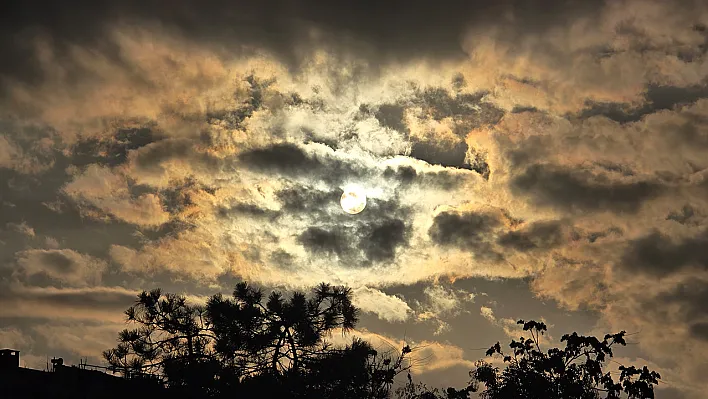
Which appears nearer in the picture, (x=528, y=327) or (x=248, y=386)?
(x=248, y=386)

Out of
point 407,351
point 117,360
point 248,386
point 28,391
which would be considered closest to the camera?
point 28,391

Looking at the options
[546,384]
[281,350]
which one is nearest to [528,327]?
[546,384]

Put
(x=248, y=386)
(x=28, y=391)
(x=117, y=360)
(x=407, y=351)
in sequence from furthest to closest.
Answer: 1. (x=407, y=351)
2. (x=117, y=360)
3. (x=248, y=386)
4. (x=28, y=391)

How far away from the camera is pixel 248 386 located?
27.1 metres

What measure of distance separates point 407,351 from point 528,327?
4654 mm

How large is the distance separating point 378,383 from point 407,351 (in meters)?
2.01

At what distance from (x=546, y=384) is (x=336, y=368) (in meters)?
7.82

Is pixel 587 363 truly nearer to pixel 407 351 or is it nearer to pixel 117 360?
pixel 407 351

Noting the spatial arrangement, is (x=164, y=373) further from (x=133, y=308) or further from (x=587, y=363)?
(x=587, y=363)

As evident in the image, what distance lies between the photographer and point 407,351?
1219 inches

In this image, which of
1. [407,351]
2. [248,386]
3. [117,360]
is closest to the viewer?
[248,386]

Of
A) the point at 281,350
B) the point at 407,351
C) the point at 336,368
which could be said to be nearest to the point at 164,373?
the point at 281,350

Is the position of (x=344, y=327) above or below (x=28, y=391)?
above

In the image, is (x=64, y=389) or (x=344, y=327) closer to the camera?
(x=64, y=389)
